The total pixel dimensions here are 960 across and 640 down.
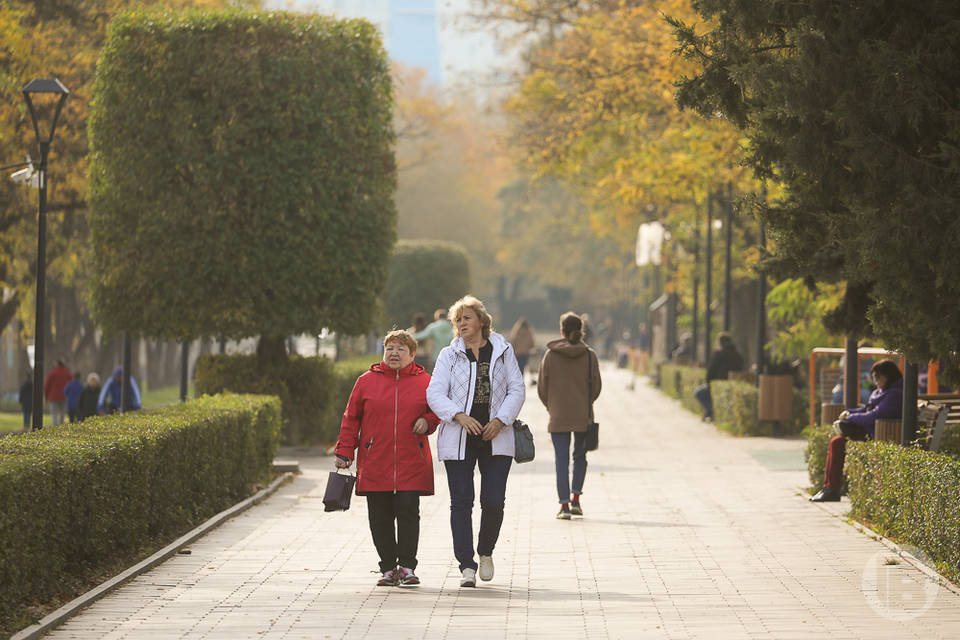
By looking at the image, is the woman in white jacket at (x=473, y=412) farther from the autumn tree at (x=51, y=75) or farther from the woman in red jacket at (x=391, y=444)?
the autumn tree at (x=51, y=75)

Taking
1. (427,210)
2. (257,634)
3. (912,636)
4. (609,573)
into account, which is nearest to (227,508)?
(609,573)

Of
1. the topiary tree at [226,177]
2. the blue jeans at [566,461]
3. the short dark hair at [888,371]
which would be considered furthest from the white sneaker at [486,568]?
the topiary tree at [226,177]

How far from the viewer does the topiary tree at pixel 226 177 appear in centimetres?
2003

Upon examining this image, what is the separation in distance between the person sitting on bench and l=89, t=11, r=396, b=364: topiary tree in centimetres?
833

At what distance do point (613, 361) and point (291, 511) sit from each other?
6750cm

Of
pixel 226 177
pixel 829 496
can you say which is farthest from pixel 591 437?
pixel 226 177

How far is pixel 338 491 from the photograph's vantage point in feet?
30.3

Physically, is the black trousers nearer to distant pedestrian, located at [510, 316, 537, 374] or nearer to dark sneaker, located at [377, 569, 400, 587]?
dark sneaker, located at [377, 569, 400, 587]

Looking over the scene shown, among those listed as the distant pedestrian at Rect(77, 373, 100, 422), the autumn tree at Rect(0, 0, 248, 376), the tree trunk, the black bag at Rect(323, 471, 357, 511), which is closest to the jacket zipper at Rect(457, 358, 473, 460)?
the black bag at Rect(323, 471, 357, 511)

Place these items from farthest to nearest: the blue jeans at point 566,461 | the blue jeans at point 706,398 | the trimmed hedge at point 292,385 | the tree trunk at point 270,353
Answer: the blue jeans at point 706,398
the tree trunk at point 270,353
the trimmed hedge at point 292,385
the blue jeans at point 566,461

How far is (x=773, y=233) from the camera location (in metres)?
11.9

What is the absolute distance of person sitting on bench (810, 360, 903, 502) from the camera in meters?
13.6

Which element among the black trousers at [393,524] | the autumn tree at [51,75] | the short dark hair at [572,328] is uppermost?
the autumn tree at [51,75]

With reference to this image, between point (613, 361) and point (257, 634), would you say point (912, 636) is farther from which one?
point (613, 361)
